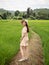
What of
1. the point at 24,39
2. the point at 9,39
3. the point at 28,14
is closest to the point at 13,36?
the point at 9,39

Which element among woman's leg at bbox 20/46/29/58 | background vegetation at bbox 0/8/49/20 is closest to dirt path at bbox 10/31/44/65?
woman's leg at bbox 20/46/29/58

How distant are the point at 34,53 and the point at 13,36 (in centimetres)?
42

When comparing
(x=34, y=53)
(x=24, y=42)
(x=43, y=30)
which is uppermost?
(x=43, y=30)

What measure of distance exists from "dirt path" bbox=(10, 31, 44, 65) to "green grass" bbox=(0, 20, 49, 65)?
0.20 feet

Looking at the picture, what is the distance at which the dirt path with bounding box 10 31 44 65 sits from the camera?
2129 mm

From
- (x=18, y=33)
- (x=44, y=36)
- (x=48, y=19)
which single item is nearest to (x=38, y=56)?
(x=44, y=36)

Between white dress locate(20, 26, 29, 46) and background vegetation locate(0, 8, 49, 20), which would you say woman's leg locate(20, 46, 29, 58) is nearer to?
white dress locate(20, 26, 29, 46)

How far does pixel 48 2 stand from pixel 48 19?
27 cm

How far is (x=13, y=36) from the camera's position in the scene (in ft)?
7.37

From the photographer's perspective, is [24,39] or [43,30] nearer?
[24,39]

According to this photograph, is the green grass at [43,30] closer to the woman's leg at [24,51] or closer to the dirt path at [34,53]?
the dirt path at [34,53]

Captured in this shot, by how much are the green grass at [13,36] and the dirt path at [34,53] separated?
0.06 meters

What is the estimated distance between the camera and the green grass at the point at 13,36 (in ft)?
7.10

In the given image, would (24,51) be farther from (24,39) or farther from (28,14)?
(28,14)
